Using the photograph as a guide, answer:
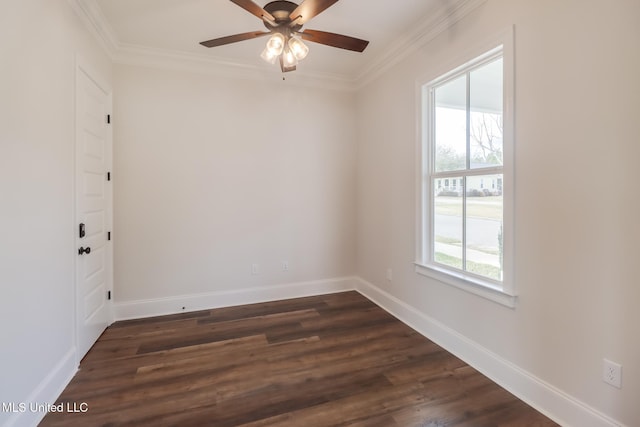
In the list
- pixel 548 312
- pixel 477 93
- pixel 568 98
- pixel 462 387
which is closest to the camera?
pixel 568 98

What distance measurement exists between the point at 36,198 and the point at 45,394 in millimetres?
1187

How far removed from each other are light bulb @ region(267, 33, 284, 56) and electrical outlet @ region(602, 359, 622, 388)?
8.86 feet

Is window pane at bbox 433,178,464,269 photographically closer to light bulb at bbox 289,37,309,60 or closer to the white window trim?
the white window trim

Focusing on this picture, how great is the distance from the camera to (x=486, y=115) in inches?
89.7

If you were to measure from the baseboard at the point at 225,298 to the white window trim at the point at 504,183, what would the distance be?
1.45 m

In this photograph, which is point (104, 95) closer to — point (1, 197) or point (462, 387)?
point (1, 197)

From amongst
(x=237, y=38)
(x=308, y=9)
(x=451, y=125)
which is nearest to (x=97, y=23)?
(x=237, y=38)

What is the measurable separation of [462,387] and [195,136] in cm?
340

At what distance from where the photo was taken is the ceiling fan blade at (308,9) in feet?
5.75

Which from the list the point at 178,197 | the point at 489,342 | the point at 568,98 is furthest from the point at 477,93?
the point at 178,197

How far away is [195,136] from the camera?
3328 millimetres

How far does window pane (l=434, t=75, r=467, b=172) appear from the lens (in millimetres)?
2494

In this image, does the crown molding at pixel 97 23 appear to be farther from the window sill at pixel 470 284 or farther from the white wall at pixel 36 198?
the window sill at pixel 470 284

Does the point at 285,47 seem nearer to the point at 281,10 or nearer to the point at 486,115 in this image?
the point at 281,10
